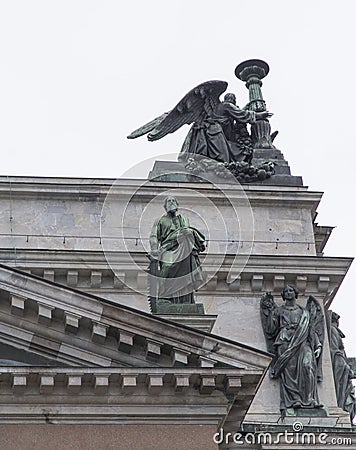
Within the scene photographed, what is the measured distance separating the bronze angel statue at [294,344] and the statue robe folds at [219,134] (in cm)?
448

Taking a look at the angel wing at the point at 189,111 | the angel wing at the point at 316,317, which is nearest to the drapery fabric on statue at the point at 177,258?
the angel wing at the point at 316,317

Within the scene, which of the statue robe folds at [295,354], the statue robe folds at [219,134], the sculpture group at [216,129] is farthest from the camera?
the statue robe folds at [219,134]

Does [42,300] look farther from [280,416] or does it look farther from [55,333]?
[280,416]

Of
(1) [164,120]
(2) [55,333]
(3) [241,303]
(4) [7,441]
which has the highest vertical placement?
(1) [164,120]

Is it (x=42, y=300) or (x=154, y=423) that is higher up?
(x=42, y=300)

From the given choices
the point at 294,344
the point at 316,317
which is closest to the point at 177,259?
the point at 294,344

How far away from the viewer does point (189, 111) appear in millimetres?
36438

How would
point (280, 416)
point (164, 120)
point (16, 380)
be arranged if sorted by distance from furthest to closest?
point (164, 120), point (280, 416), point (16, 380)

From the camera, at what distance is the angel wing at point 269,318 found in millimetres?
32406

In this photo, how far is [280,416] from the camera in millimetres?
31203

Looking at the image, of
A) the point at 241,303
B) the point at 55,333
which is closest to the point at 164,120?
the point at 241,303

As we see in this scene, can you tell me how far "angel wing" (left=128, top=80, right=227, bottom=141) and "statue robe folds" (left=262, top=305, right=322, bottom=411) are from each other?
6.30 meters

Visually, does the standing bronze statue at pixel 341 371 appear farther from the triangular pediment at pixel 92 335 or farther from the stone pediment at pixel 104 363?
the triangular pediment at pixel 92 335

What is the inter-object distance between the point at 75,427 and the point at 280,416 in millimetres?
9423
